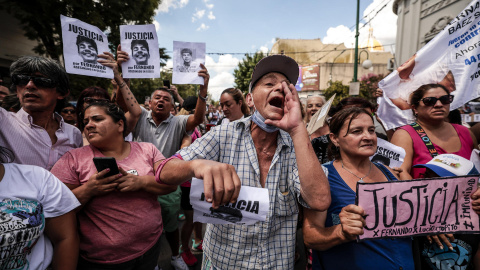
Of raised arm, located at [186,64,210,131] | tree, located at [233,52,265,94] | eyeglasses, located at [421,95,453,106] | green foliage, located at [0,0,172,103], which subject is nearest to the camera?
eyeglasses, located at [421,95,453,106]

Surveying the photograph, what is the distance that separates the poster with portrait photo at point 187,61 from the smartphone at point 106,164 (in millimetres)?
1886

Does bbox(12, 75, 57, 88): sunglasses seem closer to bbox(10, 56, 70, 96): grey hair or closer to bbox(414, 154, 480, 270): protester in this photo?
bbox(10, 56, 70, 96): grey hair

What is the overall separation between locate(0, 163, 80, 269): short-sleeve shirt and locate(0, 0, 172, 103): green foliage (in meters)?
9.24

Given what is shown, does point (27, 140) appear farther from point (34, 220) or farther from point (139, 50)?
point (139, 50)

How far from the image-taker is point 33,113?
6.07 ft

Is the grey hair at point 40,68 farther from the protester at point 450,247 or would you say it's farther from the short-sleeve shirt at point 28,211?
the protester at point 450,247

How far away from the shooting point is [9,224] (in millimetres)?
1162

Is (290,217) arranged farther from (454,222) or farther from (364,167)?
(454,222)

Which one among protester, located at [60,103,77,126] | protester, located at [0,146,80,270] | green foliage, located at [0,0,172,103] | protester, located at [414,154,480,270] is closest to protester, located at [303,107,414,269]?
protester, located at [414,154,480,270]

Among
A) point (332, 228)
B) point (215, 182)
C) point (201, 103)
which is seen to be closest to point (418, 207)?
point (332, 228)

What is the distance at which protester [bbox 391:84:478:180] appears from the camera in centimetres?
220

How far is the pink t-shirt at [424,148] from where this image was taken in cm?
215

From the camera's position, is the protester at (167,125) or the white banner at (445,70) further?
the protester at (167,125)

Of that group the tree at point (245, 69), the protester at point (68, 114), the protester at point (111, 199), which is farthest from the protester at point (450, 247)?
the tree at point (245, 69)
